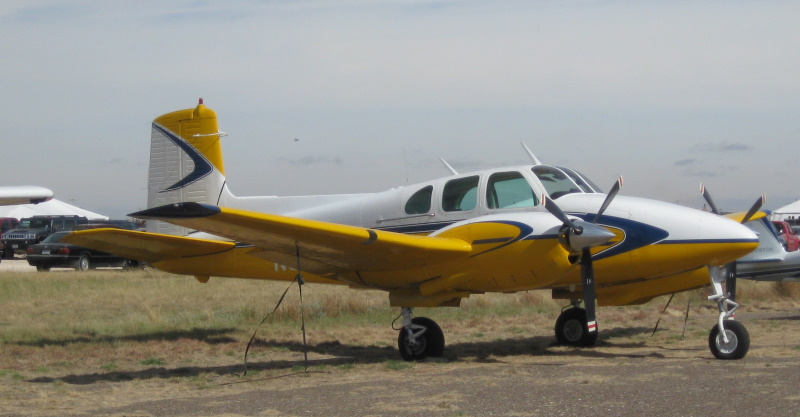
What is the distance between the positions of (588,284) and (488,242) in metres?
1.45

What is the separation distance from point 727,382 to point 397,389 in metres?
3.27

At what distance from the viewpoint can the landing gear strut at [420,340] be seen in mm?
11438

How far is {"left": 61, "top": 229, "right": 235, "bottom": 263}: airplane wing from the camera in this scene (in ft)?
35.7

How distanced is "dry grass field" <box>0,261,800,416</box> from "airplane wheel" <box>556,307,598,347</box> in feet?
1.01

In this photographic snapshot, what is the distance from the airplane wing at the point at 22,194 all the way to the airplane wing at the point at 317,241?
11326 millimetres

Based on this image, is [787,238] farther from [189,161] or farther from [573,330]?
[189,161]

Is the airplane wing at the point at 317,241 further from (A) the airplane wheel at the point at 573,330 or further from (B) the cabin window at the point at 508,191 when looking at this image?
(A) the airplane wheel at the point at 573,330

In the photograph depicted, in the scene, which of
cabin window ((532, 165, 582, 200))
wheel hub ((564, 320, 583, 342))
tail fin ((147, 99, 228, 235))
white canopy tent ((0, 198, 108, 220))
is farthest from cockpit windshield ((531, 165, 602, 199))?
white canopy tent ((0, 198, 108, 220))


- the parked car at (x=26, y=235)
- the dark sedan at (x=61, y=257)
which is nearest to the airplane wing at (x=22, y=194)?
the dark sedan at (x=61, y=257)

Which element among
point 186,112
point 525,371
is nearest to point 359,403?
point 525,371

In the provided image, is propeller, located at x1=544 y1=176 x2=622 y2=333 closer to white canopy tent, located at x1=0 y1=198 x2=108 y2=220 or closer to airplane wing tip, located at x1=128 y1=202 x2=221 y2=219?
airplane wing tip, located at x1=128 y1=202 x2=221 y2=219

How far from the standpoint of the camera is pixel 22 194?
2019 centimetres

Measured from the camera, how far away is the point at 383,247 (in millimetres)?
10367

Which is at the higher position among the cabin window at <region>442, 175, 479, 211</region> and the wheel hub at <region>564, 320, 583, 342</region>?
the cabin window at <region>442, 175, 479, 211</region>
